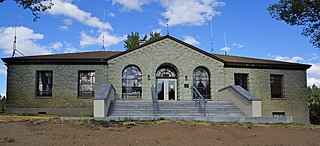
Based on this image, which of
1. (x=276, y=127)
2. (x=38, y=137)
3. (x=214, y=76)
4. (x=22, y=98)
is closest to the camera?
(x=38, y=137)

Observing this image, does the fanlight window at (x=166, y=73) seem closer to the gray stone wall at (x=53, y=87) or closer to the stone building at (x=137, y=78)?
the stone building at (x=137, y=78)

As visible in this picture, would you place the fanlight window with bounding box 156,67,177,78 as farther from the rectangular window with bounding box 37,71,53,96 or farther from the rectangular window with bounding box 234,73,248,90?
the rectangular window with bounding box 37,71,53,96

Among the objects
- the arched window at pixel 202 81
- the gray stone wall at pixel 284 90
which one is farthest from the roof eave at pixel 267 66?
the arched window at pixel 202 81

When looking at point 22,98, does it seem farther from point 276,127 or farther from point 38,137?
point 276,127

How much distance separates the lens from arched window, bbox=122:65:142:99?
1972cm

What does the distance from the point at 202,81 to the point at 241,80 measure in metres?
2.85

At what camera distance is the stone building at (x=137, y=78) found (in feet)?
62.5

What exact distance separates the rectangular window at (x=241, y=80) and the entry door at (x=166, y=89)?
13.9ft

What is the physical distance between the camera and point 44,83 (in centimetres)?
1948

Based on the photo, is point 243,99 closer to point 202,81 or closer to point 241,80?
point 202,81

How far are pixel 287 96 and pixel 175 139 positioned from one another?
A: 611 inches

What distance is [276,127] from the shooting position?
1162cm

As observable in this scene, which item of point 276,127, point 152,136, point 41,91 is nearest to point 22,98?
point 41,91

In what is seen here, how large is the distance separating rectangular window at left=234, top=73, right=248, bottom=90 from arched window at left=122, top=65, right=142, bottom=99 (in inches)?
261
